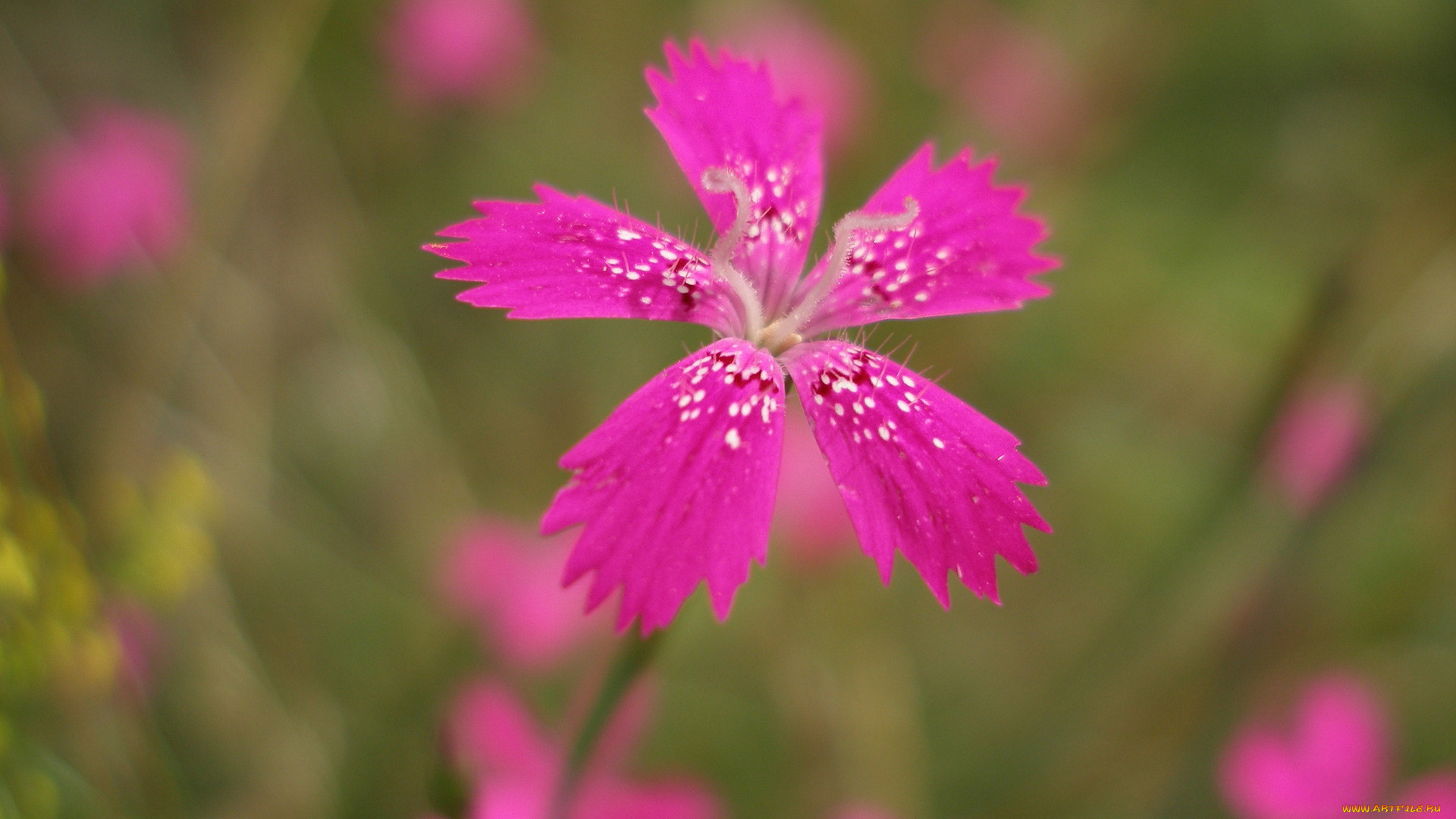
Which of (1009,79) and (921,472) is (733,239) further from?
(1009,79)

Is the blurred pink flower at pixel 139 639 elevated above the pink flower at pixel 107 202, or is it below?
below

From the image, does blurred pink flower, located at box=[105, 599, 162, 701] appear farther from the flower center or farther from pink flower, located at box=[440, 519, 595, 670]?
the flower center

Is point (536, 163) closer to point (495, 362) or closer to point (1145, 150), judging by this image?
point (495, 362)

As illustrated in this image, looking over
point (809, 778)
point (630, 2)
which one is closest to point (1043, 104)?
point (630, 2)

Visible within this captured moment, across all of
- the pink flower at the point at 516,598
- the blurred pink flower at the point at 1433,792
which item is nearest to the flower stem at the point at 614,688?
the pink flower at the point at 516,598

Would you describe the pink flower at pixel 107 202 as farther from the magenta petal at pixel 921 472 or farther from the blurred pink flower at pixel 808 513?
the magenta petal at pixel 921 472

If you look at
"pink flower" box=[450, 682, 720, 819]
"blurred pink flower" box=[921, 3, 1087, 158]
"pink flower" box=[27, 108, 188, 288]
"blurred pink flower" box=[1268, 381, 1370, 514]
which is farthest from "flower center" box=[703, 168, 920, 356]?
"blurred pink flower" box=[921, 3, 1087, 158]
